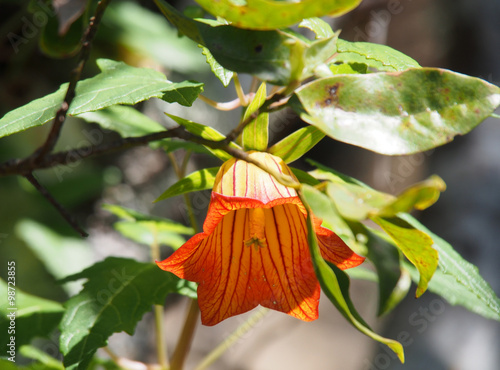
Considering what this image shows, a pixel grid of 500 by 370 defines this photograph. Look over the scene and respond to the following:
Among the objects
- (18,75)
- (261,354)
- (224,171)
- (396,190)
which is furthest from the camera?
(396,190)

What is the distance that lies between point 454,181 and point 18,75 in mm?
1868

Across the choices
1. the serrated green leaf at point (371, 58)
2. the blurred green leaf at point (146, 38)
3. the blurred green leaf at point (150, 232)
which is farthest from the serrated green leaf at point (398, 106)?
the blurred green leaf at point (146, 38)

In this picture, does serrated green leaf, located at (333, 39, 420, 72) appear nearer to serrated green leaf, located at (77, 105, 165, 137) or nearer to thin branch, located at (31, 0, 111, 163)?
thin branch, located at (31, 0, 111, 163)

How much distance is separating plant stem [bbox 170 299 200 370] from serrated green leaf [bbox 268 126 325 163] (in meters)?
0.32

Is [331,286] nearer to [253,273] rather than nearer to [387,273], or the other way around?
[387,273]

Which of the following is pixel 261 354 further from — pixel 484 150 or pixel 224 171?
pixel 224 171

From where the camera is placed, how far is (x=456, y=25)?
239cm

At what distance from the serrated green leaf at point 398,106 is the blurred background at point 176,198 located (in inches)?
56.5

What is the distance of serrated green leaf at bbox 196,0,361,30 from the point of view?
439 millimetres

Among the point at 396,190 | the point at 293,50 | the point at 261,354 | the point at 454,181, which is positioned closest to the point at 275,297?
the point at 293,50

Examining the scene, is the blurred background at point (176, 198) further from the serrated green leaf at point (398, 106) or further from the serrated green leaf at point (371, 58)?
the serrated green leaf at point (398, 106)

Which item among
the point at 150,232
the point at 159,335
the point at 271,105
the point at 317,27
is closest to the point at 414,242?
the point at 271,105

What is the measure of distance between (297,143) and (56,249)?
158cm

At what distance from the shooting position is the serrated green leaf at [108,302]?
0.75 metres
